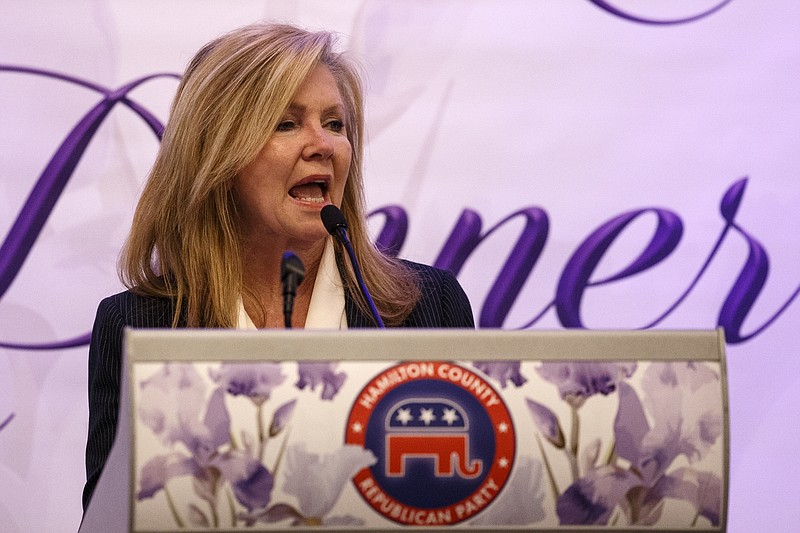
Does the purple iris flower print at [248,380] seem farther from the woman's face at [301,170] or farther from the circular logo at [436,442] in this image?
the woman's face at [301,170]

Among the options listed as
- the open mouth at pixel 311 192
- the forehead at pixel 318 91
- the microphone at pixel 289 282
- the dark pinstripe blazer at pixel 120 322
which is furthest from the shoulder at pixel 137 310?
the microphone at pixel 289 282

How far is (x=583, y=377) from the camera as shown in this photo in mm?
879

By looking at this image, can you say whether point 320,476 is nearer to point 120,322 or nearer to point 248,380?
point 248,380

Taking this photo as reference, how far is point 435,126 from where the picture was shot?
2266 mm

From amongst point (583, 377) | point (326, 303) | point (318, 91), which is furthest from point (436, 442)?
point (318, 91)

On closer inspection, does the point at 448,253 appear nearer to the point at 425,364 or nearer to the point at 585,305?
the point at 585,305

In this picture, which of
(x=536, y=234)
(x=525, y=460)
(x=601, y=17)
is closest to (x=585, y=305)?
(x=536, y=234)

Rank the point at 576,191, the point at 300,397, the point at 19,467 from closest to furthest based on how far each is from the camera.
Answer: the point at 300,397
the point at 19,467
the point at 576,191

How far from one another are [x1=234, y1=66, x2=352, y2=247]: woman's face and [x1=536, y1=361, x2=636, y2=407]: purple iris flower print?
77 cm

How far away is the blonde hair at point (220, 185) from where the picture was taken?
1623 millimetres

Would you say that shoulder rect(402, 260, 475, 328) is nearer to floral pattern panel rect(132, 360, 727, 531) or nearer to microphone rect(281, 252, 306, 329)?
microphone rect(281, 252, 306, 329)

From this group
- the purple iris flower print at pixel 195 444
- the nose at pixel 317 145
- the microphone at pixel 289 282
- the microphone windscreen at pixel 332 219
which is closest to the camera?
the purple iris flower print at pixel 195 444

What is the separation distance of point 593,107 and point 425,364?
1519mm

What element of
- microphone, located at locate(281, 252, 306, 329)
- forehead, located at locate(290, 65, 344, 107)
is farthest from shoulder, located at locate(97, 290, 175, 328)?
microphone, located at locate(281, 252, 306, 329)
